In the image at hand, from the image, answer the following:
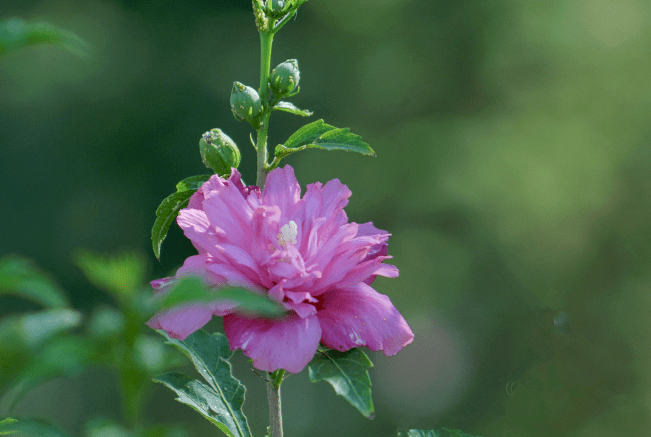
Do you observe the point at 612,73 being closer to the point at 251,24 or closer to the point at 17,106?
the point at 251,24

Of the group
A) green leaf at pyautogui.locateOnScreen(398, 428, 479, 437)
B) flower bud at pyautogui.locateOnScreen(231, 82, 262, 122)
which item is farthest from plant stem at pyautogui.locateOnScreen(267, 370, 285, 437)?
flower bud at pyautogui.locateOnScreen(231, 82, 262, 122)

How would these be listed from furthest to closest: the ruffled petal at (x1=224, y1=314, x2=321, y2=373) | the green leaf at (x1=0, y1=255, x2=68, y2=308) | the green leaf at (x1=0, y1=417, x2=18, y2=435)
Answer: the ruffled petal at (x1=224, y1=314, x2=321, y2=373)
the green leaf at (x1=0, y1=417, x2=18, y2=435)
the green leaf at (x1=0, y1=255, x2=68, y2=308)

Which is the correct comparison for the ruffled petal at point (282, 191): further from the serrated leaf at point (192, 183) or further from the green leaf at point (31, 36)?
the green leaf at point (31, 36)

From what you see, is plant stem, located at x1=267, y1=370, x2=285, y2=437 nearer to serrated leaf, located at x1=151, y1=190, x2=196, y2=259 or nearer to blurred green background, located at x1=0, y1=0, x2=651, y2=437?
serrated leaf, located at x1=151, y1=190, x2=196, y2=259

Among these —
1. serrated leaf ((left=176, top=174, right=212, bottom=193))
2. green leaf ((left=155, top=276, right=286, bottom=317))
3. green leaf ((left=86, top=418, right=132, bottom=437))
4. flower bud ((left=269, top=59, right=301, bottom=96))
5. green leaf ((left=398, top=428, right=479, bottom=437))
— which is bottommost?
green leaf ((left=398, top=428, right=479, bottom=437))

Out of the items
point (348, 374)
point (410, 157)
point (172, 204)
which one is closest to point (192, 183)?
point (172, 204)

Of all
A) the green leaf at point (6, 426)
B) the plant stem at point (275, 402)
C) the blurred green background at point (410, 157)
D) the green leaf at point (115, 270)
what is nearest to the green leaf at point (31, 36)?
the green leaf at point (115, 270)

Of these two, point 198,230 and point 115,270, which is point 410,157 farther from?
point 115,270
